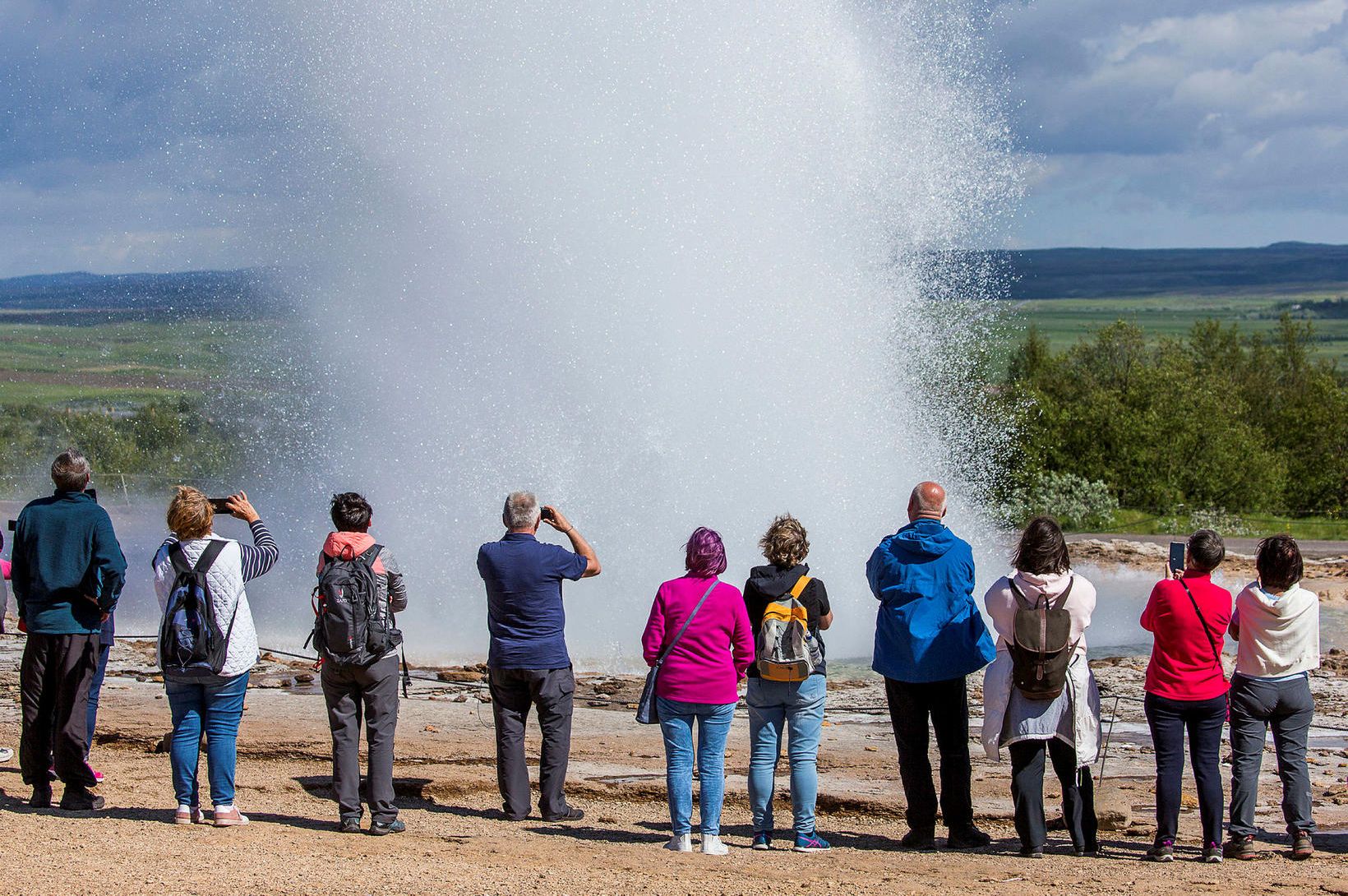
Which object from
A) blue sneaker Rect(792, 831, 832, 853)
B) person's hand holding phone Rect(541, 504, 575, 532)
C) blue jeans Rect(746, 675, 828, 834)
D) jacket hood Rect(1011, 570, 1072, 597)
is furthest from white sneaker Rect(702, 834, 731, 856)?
jacket hood Rect(1011, 570, 1072, 597)

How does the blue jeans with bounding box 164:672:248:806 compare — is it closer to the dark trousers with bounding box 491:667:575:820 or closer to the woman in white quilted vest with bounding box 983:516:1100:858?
the dark trousers with bounding box 491:667:575:820

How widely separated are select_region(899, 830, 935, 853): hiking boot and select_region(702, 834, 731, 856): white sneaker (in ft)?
2.79

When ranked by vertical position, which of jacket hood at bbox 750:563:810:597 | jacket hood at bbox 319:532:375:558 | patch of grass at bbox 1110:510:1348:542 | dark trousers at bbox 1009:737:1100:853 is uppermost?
patch of grass at bbox 1110:510:1348:542

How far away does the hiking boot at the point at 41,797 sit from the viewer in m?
6.83

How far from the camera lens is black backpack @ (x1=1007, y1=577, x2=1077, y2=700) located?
6.14 metres

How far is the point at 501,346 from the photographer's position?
55.3ft

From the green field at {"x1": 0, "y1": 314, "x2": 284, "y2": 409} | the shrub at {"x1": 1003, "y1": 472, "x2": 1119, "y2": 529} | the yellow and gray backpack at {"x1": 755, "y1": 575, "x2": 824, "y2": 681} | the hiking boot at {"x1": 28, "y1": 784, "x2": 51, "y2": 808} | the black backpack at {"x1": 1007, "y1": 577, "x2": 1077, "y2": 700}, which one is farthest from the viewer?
the green field at {"x1": 0, "y1": 314, "x2": 284, "y2": 409}

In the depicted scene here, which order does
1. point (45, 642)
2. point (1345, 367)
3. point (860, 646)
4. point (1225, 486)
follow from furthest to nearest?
point (1345, 367) → point (1225, 486) → point (860, 646) → point (45, 642)

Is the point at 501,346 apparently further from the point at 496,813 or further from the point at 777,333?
the point at 496,813

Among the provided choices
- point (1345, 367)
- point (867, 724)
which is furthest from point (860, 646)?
point (1345, 367)

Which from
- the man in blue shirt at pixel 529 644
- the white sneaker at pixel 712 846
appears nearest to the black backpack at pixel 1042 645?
the white sneaker at pixel 712 846

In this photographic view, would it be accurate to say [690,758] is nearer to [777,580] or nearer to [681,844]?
[681,844]

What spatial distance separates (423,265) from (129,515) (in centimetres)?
724

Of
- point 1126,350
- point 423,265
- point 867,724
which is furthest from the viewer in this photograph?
point 1126,350
